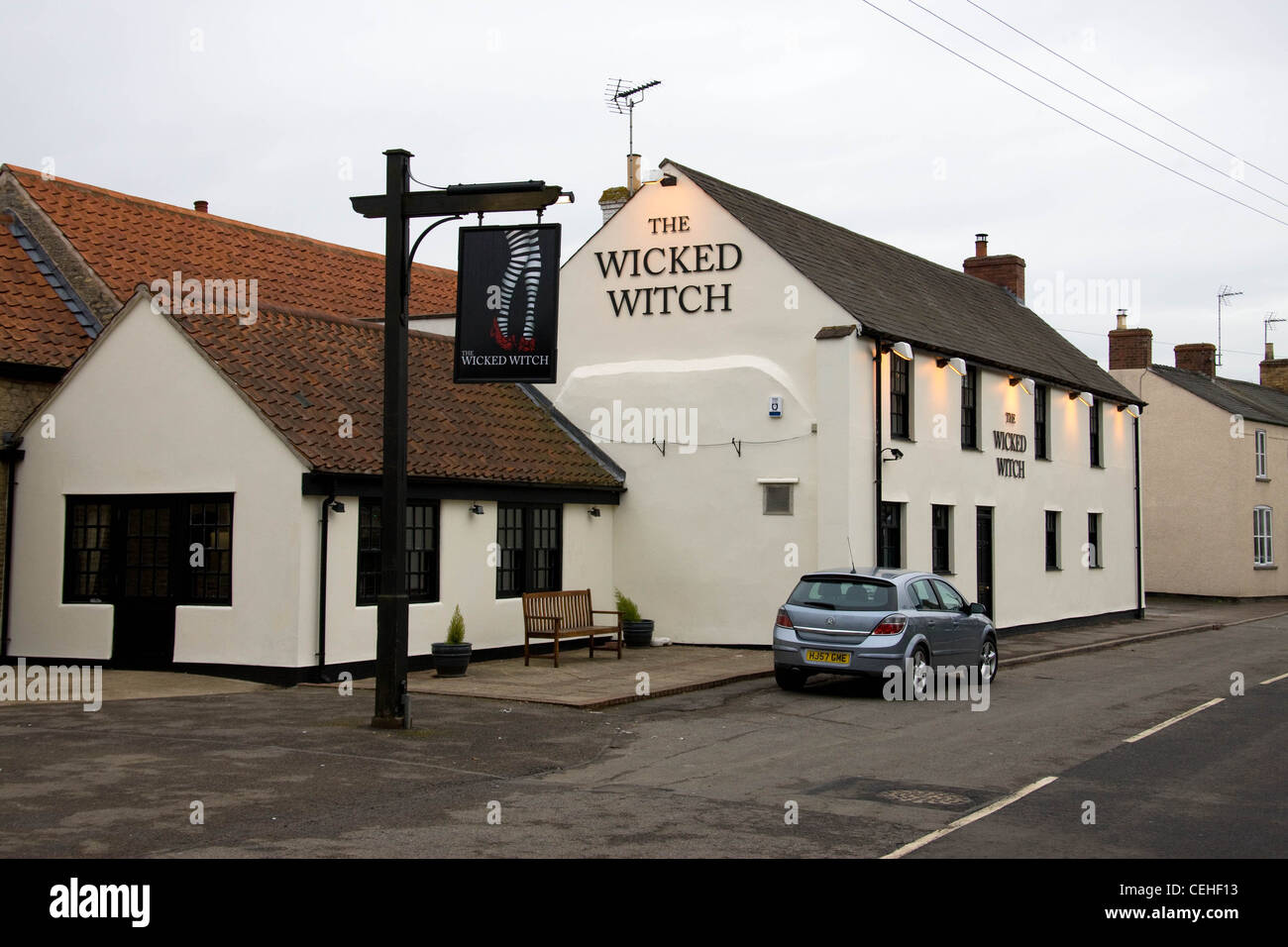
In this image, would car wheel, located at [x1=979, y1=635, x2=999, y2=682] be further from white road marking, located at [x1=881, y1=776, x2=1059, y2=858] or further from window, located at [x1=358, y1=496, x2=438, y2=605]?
window, located at [x1=358, y1=496, x2=438, y2=605]

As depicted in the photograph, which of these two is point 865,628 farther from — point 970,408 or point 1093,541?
point 1093,541

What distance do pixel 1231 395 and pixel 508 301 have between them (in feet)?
126

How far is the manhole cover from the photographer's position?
981cm

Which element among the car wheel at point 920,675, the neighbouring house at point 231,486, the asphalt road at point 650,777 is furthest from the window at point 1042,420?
the car wheel at point 920,675

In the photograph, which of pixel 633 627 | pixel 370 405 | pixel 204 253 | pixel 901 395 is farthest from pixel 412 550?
pixel 901 395

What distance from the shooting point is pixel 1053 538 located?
29875 millimetres

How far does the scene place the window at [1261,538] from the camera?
4234 cm

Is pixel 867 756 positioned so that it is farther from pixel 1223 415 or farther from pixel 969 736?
pixel 1223 415

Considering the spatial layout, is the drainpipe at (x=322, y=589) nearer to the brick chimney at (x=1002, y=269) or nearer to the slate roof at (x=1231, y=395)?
the brick chimney at (x=1002, y=269)

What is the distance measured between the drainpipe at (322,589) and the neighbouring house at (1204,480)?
3350 cm

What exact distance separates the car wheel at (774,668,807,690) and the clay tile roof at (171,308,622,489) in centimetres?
555

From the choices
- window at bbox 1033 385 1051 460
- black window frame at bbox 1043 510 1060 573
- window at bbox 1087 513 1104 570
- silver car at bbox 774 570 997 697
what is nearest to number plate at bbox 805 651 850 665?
silver car at bbox 774 570 997 697

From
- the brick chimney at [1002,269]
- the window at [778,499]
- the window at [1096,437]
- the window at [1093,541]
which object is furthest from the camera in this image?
the brick chimney at [1002,269]
